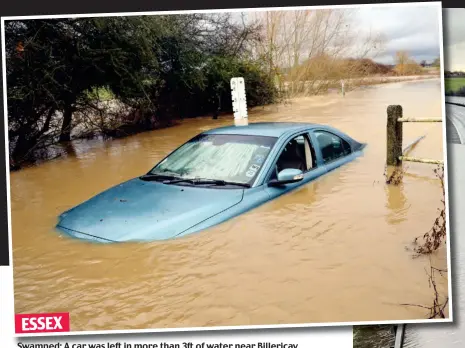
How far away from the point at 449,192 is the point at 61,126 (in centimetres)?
397

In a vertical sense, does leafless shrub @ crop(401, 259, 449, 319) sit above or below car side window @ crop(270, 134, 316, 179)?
below

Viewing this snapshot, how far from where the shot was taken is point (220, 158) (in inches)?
192

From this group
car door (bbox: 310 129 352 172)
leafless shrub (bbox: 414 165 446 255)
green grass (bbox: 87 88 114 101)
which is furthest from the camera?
green grass (bbox: 87 88 114 101)

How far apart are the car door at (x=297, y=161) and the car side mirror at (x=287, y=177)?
38 millimetres

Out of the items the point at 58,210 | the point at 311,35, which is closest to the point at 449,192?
the point at 311,35

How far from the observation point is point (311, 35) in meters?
5.07

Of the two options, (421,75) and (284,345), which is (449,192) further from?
(284,345)

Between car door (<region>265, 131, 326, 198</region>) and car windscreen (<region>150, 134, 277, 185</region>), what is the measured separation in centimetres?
13

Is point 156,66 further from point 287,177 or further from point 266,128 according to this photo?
point 287,177

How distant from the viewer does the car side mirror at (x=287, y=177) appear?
15.1 ft

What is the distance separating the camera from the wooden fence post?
529 cm

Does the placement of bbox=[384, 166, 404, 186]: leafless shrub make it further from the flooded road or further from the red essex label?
the red essex label

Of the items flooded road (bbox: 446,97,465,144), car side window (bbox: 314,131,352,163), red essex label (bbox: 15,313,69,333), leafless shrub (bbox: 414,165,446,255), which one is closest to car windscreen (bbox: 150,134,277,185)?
car side window (bbox: 314,131,352,163)

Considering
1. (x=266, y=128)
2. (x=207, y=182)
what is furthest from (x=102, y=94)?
(x=266, y=128)
